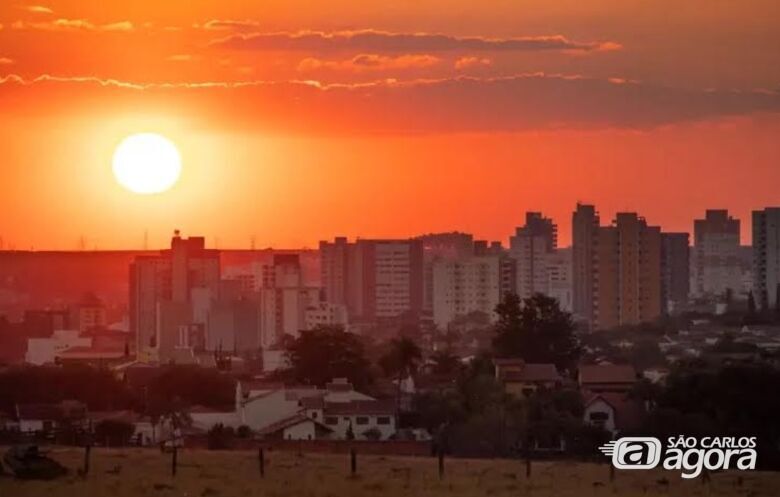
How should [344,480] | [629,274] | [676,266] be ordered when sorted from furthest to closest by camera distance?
[676,266]
[629,274]
[344,480]

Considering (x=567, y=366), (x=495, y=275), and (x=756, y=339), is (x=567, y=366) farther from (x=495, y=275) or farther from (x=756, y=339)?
(x=495, y=275)

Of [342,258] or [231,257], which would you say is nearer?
[342,258]

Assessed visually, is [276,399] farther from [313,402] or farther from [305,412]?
[305,412]

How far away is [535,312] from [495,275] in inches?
2459

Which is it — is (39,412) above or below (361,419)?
above

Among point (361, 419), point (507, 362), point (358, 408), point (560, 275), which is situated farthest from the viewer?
point (560, 275)

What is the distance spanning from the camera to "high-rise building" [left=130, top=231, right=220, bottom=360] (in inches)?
4168

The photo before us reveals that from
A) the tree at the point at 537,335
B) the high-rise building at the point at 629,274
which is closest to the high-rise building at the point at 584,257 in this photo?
the high-rise building at the point at 629,274

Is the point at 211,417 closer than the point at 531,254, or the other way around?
the point at 211,417

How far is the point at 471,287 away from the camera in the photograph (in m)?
118

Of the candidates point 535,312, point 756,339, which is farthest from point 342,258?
point 535,312

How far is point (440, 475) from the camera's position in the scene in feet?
83.5

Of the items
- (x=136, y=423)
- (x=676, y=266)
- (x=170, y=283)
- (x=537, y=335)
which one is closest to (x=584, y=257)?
(x=676, y=266)

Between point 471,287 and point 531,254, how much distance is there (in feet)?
29.8
